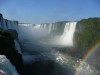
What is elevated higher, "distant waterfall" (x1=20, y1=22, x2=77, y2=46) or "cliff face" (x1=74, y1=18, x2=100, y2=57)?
"cliff face" (x1=74, y1=18, x2=100, y2=57)

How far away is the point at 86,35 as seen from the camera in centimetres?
7656

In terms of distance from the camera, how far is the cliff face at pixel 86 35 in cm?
7231

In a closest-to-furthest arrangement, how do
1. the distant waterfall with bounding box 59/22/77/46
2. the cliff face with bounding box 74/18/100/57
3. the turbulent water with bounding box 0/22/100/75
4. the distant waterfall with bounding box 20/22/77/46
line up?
1. the turbulent water with bounding box 0/22/100/75
2. the cliff face with bounding box 74/18/100/57
3. the distant waterfall with bounding box 59/22/77/46
4. the distant waterfall with bounding box 20/22/77/46

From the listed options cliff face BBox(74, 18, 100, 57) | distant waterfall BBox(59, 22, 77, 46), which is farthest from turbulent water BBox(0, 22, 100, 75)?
cliff face BBox(74, 18, 100, 57)

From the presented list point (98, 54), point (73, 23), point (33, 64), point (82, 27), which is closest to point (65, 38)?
point (73, 23)

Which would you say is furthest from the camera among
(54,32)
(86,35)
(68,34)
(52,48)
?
(54,32)

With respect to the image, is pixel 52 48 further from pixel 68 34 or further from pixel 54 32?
pixel 54 32

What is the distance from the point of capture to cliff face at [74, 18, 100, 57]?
72.3 metres

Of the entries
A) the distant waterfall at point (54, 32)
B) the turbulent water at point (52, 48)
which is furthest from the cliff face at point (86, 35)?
the distant waterfall at point (54, 32)

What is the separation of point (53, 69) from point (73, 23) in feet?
150

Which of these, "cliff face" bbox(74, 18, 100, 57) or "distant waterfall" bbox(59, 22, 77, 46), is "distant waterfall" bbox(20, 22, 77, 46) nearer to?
"distant waterfall" bbox(59, 22, 77, 46)

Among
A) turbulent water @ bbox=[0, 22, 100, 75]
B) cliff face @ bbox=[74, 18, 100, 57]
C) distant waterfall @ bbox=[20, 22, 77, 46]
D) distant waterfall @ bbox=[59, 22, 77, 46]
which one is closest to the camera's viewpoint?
turbulent water @ bbox=[0, 22, 100, 75]

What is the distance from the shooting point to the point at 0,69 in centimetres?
2264

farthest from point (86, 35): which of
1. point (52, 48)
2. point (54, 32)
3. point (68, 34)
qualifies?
point (54, 32)
